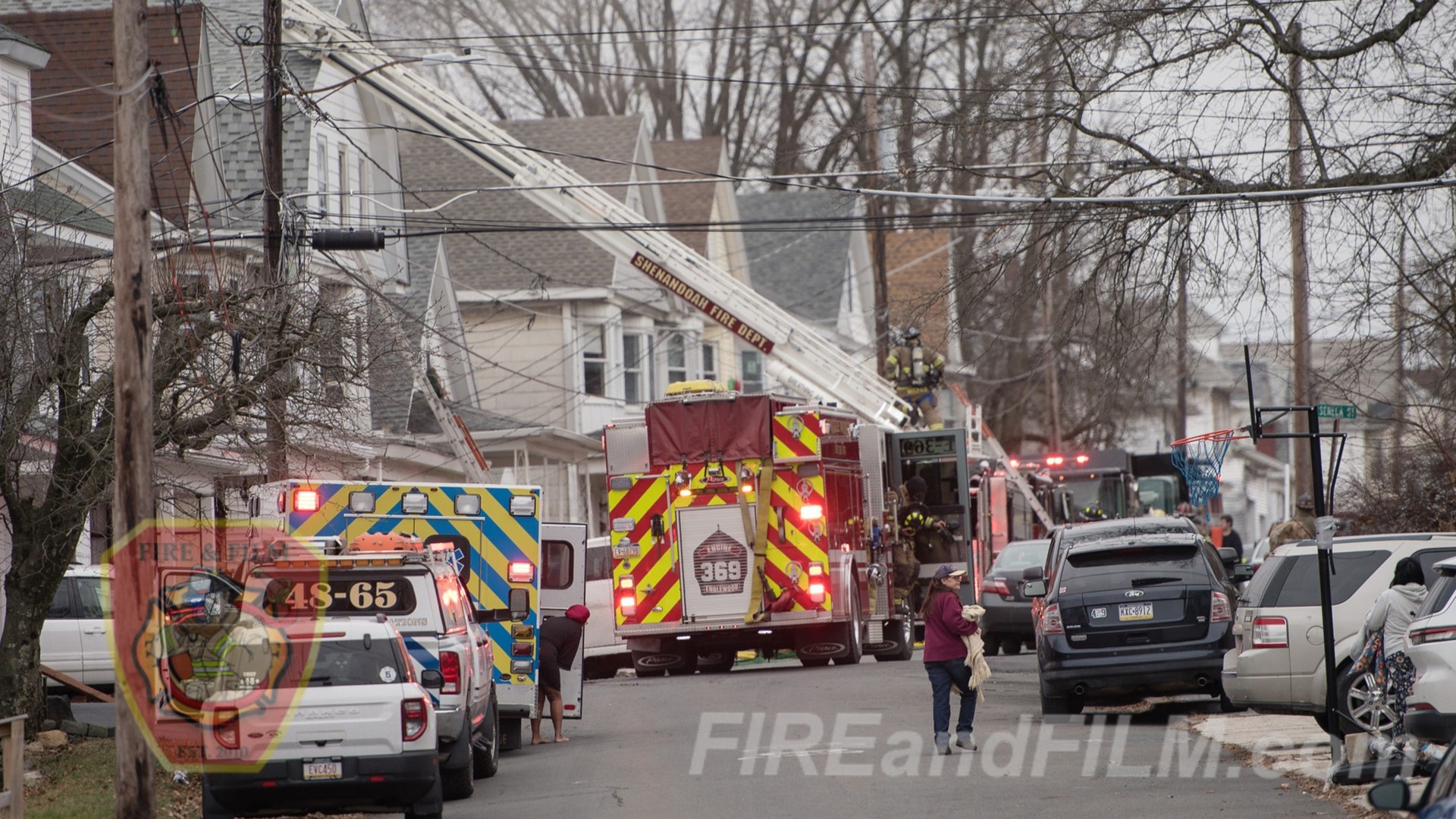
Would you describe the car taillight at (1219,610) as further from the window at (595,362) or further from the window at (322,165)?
the window at (595,362)

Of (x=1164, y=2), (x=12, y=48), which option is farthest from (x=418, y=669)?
(x=12, y=48)

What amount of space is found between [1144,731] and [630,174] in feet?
85.0

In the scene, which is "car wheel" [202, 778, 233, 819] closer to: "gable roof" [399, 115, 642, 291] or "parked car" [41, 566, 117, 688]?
"parked car" [41, 566, 117, 688]

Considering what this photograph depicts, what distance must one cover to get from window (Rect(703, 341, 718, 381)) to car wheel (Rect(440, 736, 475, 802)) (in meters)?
30.8

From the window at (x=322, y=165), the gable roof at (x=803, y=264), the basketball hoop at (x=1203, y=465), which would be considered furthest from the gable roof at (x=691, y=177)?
the basketball hoop at (x=1203, y=465)

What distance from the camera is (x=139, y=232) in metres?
12.0

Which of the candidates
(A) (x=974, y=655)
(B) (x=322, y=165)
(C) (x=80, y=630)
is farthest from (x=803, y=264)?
(A) (x=974, y=655)

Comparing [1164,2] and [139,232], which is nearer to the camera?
[139,232]

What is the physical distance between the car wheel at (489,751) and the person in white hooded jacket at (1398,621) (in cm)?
672

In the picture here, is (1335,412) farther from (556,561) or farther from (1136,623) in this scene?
(556,561)

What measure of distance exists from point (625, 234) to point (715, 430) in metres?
4.58

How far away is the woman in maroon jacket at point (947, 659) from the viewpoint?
45.5 ft

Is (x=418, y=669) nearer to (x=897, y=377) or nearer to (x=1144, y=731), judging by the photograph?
(x=1144, y=731)

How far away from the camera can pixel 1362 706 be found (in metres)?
12.7
